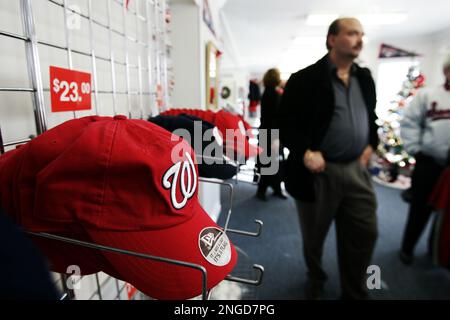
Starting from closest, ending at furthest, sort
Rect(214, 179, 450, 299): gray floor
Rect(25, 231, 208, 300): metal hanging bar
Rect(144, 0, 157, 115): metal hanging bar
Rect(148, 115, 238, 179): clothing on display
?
Rect(25, 231, 208, 300): metal hanging bar
Rect(148, 115, 238, 179): clothing on display
Rect(144, 0, 157, 115): metal hanging bar
Rect(214, 179, 450, 299): gray floor

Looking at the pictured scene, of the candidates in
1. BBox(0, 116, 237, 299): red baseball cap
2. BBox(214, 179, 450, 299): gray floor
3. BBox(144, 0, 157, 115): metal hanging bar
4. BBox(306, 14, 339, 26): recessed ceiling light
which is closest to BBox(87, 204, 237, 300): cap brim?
BBox(0, 116, 237, 299): red baseball cap

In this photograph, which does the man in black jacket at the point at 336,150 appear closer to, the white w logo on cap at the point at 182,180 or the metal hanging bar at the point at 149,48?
the white w logo on cap at the point at 182,180

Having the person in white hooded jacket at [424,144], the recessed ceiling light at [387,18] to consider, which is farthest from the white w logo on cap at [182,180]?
the person in white hooded jacket at [424,144]

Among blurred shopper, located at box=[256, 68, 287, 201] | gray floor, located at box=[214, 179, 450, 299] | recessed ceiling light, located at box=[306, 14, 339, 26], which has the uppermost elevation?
recessed ceiling light, located at box=[306, 14, 339, 26]

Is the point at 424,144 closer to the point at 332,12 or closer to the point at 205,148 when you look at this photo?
the point at 332,12

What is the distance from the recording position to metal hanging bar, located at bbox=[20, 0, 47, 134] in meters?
0.35

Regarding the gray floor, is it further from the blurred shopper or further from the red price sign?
the red price sign

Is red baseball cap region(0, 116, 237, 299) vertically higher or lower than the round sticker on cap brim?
higher

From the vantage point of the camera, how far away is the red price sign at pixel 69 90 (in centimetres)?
41

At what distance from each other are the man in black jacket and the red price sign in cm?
37

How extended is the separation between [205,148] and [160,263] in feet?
0.88

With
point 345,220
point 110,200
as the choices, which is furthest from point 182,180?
point 345,220

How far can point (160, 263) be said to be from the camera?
0.25 metres

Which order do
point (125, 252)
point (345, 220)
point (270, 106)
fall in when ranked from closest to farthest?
point (125, 252) < point (270, 106) < point (345, 220)
